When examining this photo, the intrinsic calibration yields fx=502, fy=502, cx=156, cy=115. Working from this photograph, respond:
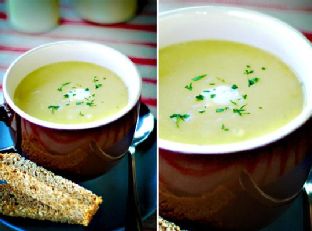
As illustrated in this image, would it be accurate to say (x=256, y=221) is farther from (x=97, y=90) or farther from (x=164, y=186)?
(x=97, y=90)

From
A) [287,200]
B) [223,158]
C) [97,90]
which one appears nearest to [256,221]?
[287,200]

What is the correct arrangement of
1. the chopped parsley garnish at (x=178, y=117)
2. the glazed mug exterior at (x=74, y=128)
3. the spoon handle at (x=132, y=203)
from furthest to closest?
the spoon handle at (x=132, y=203) → the glazed mug exterior at (x=74, y=128) → the chopped parsley garnish at (x=178, y=117)

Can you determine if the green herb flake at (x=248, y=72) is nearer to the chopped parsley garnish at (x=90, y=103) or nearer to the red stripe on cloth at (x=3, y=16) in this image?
the chopped parsley garnish at (x=90, y=103)

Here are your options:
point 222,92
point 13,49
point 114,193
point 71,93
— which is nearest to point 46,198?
point 114,193

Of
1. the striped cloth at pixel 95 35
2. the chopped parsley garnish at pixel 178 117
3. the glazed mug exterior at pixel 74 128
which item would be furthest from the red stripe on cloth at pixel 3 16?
the chopped parsley garnish at pixel 178 117

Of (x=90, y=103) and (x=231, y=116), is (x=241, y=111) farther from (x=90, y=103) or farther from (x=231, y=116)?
(x=90, y=103)

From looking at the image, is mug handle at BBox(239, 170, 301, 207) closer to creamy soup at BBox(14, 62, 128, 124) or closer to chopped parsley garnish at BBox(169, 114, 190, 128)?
chopped parsley garnish at BBox(169, 114, 190, 128)
